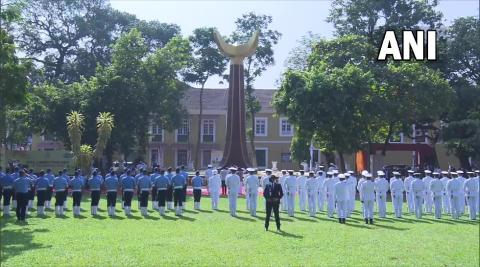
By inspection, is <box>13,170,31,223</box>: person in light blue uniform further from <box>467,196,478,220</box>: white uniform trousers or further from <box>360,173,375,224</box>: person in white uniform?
<box>467,196,478,220</box>: white uniform trousers

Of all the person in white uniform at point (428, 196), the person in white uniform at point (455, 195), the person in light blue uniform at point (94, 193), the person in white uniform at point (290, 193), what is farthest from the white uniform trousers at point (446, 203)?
the person in light blue uniform at point (94, 193)

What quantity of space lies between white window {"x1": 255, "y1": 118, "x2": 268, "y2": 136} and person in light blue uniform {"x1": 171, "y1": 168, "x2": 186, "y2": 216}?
115 feet

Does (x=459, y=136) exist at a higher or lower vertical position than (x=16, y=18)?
lower

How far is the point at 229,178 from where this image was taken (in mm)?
21469

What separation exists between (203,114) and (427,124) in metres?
21.7

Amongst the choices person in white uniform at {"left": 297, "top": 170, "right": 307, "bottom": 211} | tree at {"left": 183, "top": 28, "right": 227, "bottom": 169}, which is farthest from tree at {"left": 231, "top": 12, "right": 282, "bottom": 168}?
person in white uniform at {"left": 297, "top": 170, "right": 307, "bottom": 211}

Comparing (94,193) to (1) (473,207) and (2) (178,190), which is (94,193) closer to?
(2) (178,190)

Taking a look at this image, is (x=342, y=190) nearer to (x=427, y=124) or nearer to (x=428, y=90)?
(x=428, y=90)

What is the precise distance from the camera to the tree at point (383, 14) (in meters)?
38.5

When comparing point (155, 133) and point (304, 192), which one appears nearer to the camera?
point (304, 192)

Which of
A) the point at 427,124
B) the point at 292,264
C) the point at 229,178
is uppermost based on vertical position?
the point at 427,124

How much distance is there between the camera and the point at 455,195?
817 inches

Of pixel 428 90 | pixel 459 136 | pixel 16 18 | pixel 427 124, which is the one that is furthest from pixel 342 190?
pixel 427 124

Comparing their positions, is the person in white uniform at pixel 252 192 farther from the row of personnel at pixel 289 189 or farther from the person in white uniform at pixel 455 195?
the person in white uniform at pixel 455 195
